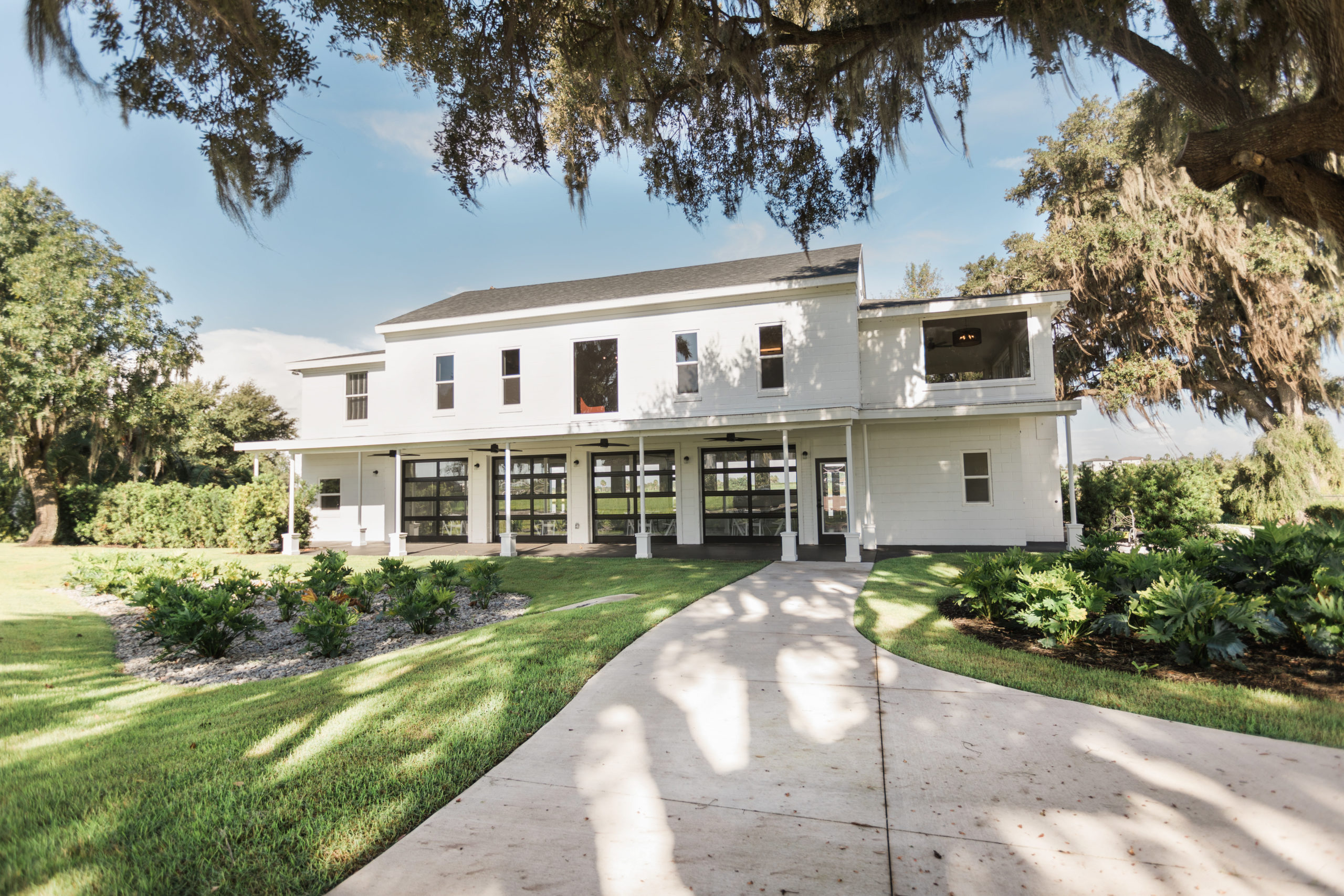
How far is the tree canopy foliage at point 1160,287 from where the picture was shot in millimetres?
14992

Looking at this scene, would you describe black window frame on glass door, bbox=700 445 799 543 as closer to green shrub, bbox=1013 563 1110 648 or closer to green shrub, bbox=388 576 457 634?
green shrub, bbox=388 576 457 634

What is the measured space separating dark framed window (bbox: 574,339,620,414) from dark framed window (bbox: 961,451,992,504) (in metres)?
7.74

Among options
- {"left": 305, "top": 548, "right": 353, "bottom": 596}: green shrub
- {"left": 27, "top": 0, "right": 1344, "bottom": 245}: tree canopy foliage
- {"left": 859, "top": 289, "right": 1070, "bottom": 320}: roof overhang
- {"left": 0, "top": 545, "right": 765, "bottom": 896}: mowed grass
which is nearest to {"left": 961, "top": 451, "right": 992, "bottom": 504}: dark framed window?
{"left": 859, "top": 289, "right": 1070, "bottom": 320}: roof overhang

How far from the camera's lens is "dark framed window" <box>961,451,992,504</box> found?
1343cm

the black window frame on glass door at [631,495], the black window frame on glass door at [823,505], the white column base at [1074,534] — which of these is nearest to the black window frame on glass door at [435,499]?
the black window frame on glass door at [631,495]

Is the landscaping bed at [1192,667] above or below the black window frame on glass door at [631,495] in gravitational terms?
below

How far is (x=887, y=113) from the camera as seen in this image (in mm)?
5473

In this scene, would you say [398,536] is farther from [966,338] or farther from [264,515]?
[966,338]

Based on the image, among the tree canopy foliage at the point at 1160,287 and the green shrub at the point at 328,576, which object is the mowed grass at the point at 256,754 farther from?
the tree canopy foliage at the point at 1160,287

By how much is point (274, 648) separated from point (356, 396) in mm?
12102

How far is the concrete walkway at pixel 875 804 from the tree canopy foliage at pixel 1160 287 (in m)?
15.3

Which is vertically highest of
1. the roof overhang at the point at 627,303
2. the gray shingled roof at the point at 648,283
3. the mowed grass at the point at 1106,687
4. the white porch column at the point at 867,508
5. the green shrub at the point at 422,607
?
the gray shingled roof at the point at 648,283

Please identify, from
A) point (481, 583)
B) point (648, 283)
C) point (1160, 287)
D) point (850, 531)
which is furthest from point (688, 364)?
point (1160, 287)

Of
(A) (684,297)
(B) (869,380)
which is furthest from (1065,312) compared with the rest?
(A) (684,297)
